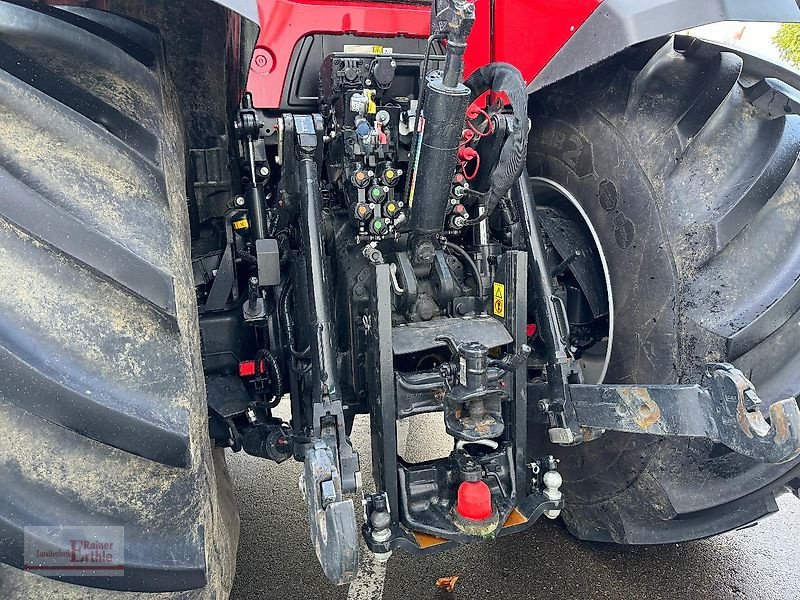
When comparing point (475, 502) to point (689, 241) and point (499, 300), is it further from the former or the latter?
point (689, 241)

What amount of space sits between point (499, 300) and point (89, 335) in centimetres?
108

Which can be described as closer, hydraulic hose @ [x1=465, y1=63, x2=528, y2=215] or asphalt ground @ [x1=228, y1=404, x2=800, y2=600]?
hydraulic hose @ [x1=465, y1=63, x2=528, y2=215]

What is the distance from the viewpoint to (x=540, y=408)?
5.47 feet

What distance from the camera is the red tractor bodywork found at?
201 centimetres

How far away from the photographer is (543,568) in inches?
82.0

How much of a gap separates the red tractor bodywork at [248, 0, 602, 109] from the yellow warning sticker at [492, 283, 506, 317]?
2.43 ft

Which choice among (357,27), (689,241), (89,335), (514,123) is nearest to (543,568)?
(689,241)

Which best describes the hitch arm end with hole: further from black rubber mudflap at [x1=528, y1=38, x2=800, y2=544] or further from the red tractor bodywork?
the red tractor bodywork

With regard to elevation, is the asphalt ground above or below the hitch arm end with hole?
below

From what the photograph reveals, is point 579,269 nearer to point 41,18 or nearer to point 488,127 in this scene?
point 488,127

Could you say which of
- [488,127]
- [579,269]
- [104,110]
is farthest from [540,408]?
[104,110]

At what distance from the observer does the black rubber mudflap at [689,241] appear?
4.55 ft

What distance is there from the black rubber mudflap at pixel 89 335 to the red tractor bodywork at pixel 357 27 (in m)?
1.01

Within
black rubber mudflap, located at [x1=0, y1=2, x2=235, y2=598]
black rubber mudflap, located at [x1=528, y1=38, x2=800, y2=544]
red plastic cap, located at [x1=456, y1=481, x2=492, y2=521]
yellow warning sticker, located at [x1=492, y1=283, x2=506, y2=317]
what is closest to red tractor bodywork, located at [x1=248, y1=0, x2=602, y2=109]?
black rubber mudflap, located at [x1=528, y1=38, x2=800, y2=544]
